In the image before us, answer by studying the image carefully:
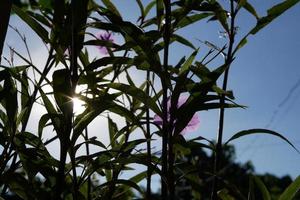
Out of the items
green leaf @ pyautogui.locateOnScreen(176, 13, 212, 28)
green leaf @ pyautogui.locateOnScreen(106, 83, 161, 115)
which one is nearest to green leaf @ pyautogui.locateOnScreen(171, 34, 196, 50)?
green leaf @ pyautogui.locateOnScreen(176, 13, 212, 28)

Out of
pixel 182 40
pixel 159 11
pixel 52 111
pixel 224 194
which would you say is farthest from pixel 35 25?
pixel 224 194

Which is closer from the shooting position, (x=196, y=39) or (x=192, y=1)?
(x=192, y=1)

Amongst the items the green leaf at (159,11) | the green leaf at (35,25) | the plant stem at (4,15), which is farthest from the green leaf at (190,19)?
the plant stem at (4,15)

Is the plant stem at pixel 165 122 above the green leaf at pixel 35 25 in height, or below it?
below

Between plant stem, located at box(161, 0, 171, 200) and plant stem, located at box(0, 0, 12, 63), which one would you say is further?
plant stem, located at box(161, 0, 171, 200)

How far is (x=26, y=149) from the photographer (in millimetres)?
956

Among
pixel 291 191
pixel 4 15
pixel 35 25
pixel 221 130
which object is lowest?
pixel 291 191

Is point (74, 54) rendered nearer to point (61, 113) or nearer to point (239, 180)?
point (61, 113)

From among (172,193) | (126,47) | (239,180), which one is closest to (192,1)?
(126,47)

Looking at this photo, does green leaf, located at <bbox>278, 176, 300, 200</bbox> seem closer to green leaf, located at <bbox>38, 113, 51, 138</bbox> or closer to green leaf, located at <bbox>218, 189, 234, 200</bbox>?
green leaf, located at <bbox>218, 189, 234, 200</bbox>

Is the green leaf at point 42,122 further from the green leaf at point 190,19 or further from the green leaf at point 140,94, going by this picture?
the green leaf at point 190,19

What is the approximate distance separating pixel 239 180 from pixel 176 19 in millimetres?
26494

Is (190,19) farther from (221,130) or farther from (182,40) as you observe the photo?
(221,130)

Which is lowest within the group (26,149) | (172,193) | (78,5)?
(172,193)
